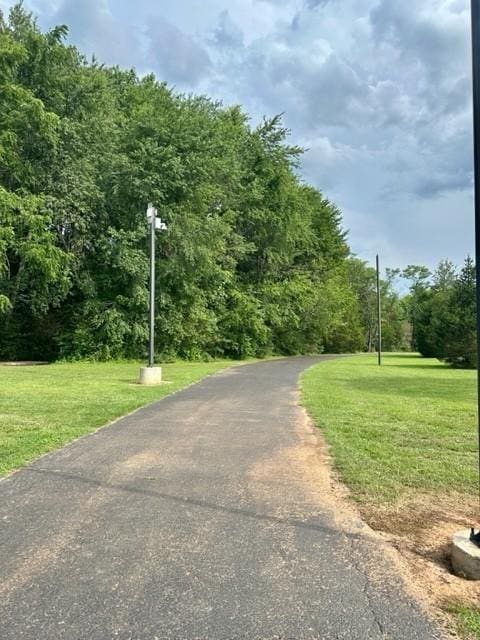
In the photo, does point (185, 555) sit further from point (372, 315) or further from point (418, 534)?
point (372, 315)

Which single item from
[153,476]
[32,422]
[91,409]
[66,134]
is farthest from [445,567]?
[66,134]

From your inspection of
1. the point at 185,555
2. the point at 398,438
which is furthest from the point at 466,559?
the point at 398,438

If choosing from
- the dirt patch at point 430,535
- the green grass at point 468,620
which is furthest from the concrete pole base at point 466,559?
the green grass at point 468,620

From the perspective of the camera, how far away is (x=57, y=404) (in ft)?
31.6

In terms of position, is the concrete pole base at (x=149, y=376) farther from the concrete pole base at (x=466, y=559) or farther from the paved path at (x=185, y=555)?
the concrete pole base at (x=466, y=559)

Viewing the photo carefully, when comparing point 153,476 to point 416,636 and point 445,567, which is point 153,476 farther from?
point 416,636

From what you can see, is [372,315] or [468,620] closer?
[468,620]

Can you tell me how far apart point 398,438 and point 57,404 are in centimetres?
601

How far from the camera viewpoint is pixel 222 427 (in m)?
7.54

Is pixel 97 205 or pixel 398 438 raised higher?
pixel 97 205

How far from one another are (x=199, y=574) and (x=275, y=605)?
51cm

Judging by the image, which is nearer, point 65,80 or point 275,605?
point 275,605

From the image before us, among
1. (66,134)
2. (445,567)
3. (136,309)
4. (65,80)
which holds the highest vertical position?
(65,80)

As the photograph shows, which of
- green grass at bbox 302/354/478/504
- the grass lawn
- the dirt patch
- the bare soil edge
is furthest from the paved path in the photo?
green grass at bbox 302/354/478/504
